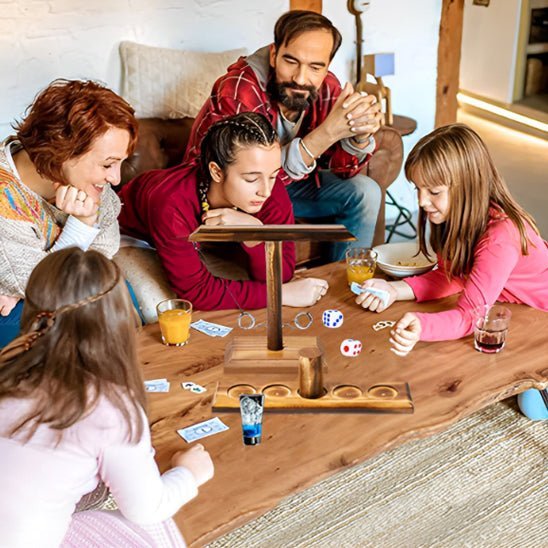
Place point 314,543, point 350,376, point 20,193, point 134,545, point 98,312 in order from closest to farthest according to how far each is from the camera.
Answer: point 98,312 → point 134,545 → point 350,376 → point 314,543 → point 20,193

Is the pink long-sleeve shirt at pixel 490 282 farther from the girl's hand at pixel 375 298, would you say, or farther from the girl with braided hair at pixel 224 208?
the girl with braided hair at pixel 224 208

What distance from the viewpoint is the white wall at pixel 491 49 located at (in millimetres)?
6408

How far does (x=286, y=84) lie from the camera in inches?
114

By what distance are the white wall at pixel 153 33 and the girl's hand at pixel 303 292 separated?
159cm

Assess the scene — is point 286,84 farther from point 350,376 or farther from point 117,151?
point 350,376

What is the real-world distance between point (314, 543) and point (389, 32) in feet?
9.43

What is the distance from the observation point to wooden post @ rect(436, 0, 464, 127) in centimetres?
420

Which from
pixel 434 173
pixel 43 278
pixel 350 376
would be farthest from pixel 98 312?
pixel 434 173

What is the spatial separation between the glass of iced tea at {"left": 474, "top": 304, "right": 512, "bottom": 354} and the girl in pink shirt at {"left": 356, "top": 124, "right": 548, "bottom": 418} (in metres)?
0.06

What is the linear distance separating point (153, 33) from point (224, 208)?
138cm

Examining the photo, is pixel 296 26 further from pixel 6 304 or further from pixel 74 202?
pixel 6 304

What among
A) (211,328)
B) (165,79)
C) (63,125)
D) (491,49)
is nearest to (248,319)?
(211,328)

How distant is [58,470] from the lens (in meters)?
1.31

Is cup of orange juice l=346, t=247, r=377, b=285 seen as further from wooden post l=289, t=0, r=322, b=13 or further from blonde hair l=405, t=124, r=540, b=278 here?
wooden post l=289, t=0, r=322, b=13
